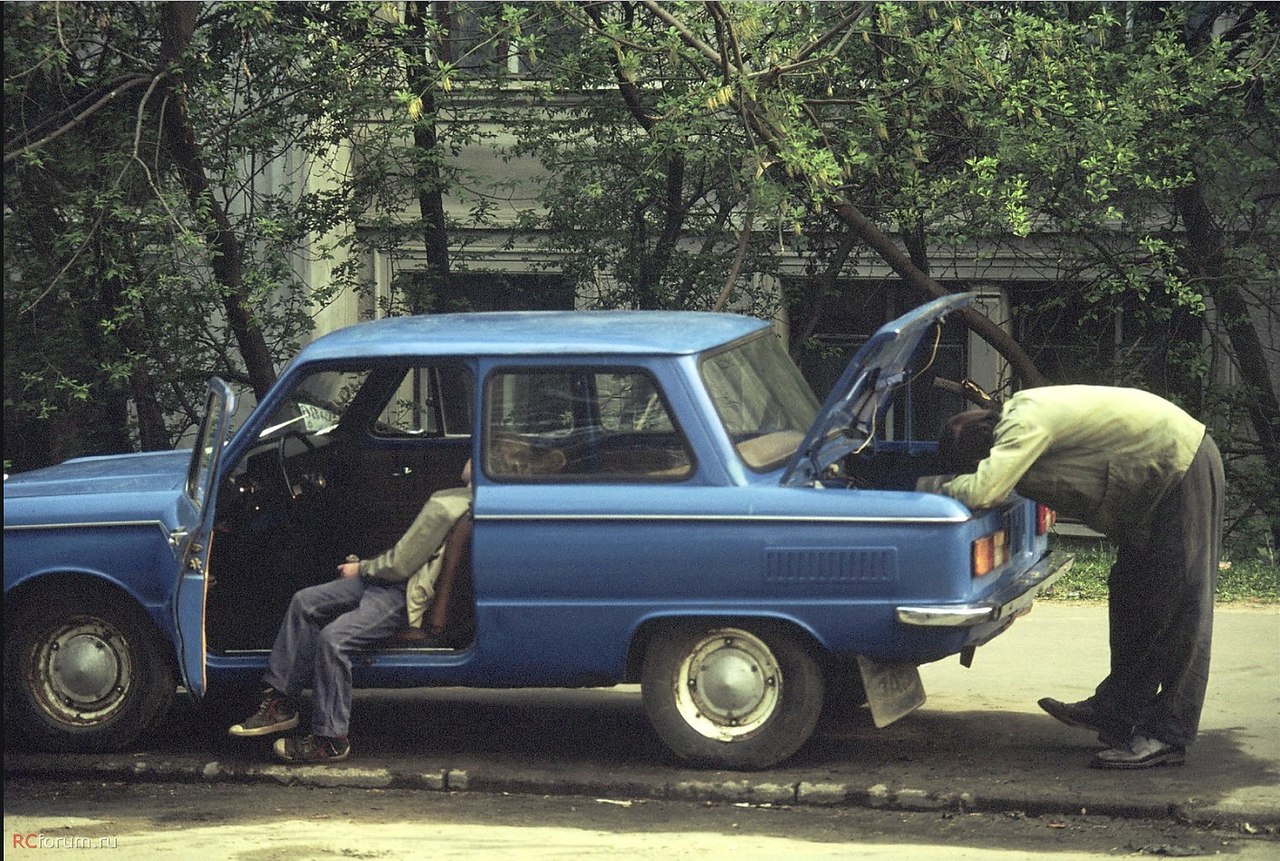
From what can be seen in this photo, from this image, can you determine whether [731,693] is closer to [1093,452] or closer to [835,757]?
[835,757]

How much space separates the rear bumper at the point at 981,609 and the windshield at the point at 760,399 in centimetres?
79

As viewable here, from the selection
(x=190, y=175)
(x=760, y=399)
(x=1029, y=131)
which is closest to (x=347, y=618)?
(x=760, y=399)

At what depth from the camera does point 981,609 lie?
224 inches

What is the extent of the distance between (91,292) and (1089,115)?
6248 millimetres

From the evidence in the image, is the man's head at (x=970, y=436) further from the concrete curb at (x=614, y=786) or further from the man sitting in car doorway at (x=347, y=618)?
the man sitting in car doorway at (x=347, y=618)

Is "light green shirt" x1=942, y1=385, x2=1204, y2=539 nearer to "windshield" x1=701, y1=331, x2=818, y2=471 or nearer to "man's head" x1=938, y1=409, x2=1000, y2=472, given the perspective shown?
"man's head" x1=938, y1=409, x2=1000, y2=472

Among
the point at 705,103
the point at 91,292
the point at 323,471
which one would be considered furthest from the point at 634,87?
the point at 323,471

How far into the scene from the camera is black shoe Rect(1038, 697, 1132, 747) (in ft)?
20.3

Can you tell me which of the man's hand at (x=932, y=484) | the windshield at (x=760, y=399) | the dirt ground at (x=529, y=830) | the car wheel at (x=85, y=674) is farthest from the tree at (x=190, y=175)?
the man's hand at (x=932, y=484)

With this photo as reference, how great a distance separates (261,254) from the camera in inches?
445

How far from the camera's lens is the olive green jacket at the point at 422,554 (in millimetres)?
6129

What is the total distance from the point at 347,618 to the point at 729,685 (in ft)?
4.72

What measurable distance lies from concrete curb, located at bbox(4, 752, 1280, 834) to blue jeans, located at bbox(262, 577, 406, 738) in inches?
10.3

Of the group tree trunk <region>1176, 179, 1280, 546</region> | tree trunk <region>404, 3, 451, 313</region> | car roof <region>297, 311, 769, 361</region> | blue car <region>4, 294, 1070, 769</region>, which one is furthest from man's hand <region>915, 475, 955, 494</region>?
tree trunk <region>1176, 179, 1280, 546</region>
